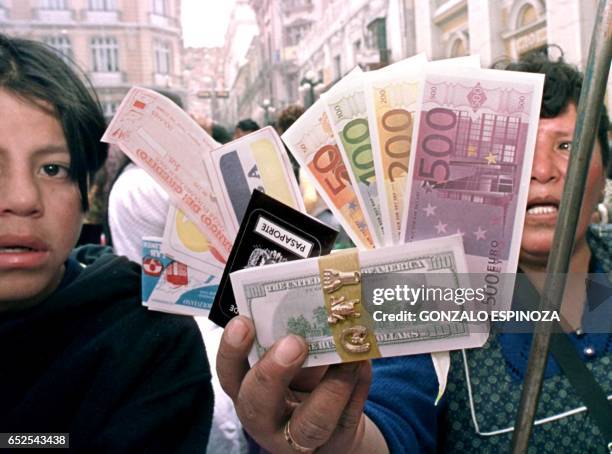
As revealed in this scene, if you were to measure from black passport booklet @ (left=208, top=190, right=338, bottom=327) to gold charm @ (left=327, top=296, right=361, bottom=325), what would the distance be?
0.06 m

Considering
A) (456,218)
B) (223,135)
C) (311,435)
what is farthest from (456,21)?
(311,435)

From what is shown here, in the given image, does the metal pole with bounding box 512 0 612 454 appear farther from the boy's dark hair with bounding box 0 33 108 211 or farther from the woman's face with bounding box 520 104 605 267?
the boy's dark hair with bounding box 0 33 108 211

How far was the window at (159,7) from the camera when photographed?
8805 millimetres

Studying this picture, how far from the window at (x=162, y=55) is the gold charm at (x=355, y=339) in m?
9.95

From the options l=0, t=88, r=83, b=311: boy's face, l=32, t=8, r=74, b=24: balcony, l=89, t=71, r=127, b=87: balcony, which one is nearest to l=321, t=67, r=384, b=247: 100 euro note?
l=0, t=88, r=83, b=311: boy's face

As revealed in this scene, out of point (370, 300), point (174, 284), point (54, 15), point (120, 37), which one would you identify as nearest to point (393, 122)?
point (370, 300)

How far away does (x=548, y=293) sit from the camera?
1.66 feet

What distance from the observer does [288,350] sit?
0.57 metres

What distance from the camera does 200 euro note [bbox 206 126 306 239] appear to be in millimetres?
643

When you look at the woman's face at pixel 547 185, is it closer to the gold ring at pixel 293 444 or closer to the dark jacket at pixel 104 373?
the gold ring at pixel 293 444

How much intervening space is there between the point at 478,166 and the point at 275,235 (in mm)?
240

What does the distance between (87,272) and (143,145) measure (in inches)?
14.3

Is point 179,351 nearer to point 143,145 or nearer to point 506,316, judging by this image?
point 143,145

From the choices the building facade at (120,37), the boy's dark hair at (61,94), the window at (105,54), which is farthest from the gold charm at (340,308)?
the window at (105,54)
